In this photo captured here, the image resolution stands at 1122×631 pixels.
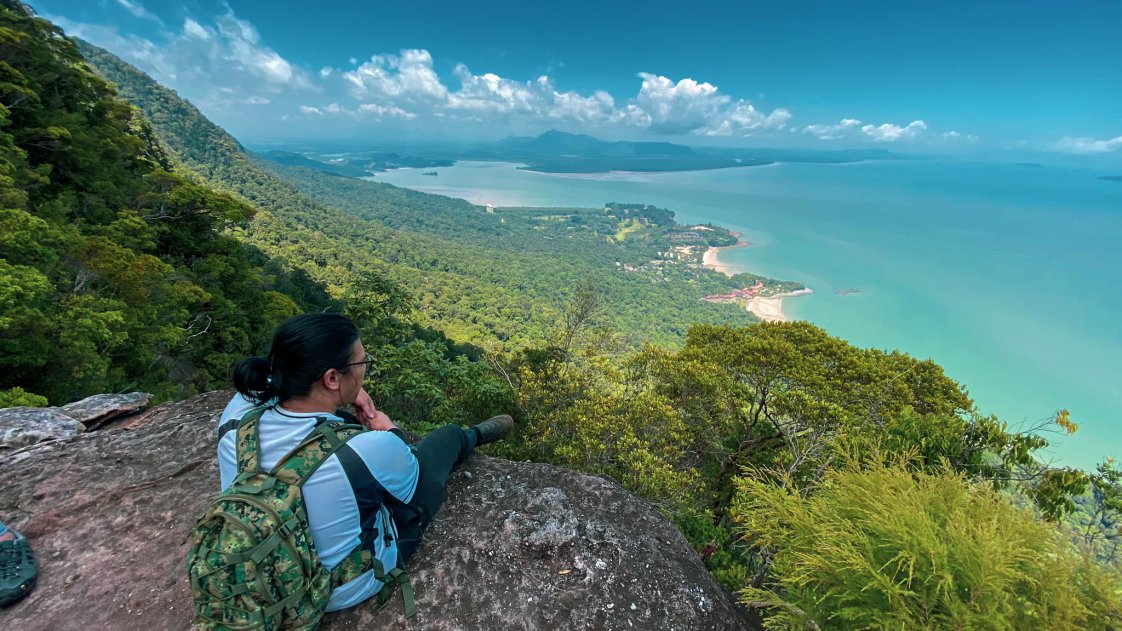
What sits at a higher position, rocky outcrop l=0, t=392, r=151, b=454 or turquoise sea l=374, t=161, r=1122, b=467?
rocky outcrop l=0, t=392, r=151, b=454

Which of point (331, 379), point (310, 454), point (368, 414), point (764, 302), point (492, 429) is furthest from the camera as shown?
point (764, 302)

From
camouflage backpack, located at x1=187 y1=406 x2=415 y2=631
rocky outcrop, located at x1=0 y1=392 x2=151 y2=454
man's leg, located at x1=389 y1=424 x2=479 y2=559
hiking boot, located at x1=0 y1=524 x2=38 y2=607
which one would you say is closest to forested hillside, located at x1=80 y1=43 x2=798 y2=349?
rocky outcrop, located at x1=0 y1=392 x2=151 y2=454

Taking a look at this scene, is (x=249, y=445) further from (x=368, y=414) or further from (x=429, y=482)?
(x=429, y=482)

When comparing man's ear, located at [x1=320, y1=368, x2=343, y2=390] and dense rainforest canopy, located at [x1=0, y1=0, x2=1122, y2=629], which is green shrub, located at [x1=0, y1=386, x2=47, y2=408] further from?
man's ear, located at [x1=320, y1=368, x2=343, y2=390]

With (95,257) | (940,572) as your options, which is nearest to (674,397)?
(940,572)

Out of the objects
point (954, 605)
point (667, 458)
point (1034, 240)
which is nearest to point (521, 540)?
point (954, 605)

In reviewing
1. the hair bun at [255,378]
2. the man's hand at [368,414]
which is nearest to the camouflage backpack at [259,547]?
the hair bun at [255,378]

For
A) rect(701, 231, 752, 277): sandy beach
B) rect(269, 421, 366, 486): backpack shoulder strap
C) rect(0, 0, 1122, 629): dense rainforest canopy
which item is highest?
rect(269, 421, 366, 486): backpack shoulder strap
